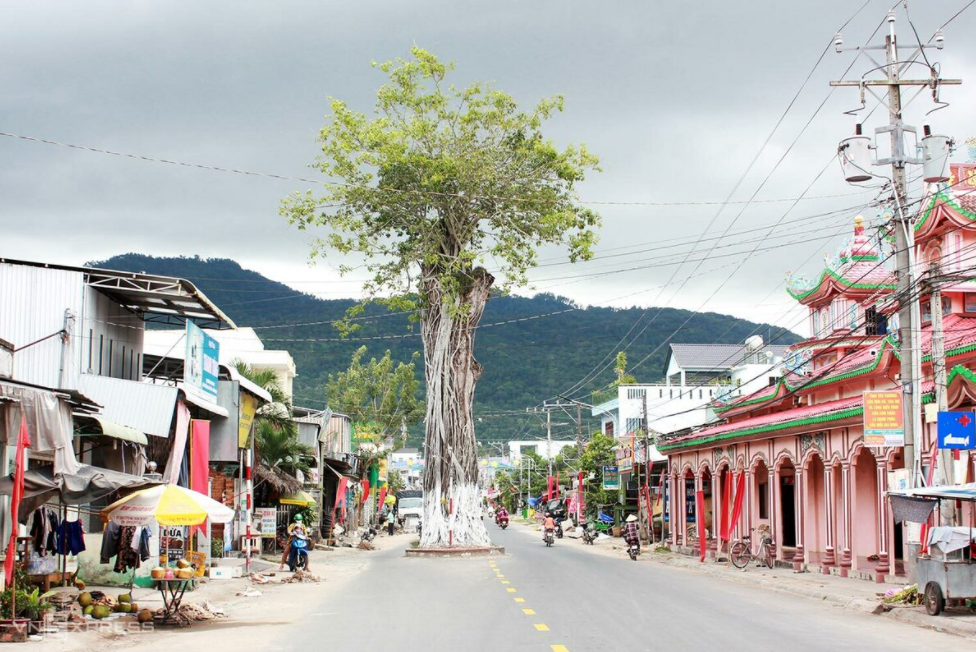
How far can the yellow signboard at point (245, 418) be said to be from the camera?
104 feet

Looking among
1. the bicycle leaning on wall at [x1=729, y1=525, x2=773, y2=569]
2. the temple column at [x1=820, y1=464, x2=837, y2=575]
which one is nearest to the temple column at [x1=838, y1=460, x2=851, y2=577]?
the temple column at [x1=820, y1=464, x2=837, y2=575]

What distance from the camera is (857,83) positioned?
2102 centimetres

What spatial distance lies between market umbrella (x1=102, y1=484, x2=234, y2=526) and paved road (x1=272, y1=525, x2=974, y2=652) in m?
2.20

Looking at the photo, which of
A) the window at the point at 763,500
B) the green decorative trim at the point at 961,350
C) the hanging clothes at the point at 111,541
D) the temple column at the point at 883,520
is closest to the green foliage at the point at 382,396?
the window at the point at 763,500

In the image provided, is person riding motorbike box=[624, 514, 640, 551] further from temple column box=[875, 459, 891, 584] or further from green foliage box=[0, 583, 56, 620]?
green foliage box=[0, 583, 56, 620]

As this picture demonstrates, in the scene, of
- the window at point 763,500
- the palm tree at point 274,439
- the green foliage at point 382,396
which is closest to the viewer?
the palm tree at point 274,439

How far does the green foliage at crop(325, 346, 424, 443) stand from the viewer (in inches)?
2936

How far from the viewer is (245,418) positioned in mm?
32562

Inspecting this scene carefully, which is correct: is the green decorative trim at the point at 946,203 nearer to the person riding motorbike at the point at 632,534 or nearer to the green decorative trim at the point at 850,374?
the green decorative trim at the point at 850,374

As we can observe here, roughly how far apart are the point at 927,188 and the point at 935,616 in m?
15.4

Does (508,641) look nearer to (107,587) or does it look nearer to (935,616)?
(935,616)

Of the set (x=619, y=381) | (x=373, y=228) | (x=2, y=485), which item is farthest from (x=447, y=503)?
(x=619, y=381)

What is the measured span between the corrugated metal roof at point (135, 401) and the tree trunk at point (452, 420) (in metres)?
18.4

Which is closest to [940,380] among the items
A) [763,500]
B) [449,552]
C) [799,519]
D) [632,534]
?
[799,519]
